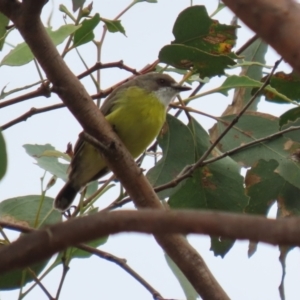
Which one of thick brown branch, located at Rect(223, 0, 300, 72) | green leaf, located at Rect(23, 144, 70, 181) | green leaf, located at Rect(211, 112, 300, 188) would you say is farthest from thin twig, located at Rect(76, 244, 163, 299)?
thick brown branch, located at Rect(223, 0, 300, 72)

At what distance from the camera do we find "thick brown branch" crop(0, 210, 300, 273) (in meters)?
0.61

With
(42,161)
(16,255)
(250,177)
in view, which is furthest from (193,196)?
(16,255)

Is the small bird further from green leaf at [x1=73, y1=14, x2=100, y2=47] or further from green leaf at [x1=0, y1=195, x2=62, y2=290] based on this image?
green leaf at [x1=73, y1=14, x2=100, y2=47]

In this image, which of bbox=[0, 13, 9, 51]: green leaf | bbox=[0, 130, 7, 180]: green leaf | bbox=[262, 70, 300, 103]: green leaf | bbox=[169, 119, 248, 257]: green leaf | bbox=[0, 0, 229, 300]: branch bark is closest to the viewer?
bbox=[0, 130, 7, 180]: green leaf

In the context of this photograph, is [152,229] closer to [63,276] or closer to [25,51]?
[63,276]

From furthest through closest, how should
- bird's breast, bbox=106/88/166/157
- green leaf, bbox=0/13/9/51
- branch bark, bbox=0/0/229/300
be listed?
bird's breast, bbox=106/88/166/157
green leaf, bbox=0/13/9/51
branch bark, bbox=0/0/229/300

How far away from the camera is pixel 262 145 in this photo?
2.69 metres

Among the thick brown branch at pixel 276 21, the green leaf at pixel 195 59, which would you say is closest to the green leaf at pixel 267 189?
the green leaf at pixel 195 59

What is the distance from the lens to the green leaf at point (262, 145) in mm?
2551

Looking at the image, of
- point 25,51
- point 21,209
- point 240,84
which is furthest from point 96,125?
point 240,84

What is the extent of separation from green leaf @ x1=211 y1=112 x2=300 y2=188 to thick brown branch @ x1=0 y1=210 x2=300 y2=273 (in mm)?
1946

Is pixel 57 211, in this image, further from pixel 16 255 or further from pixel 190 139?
pixel 16 255

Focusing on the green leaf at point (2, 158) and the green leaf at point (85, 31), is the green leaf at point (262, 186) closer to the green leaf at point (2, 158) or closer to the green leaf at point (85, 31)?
the green leaf at point (85, 31)

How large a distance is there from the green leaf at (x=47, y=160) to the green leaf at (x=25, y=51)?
484 millimetres
